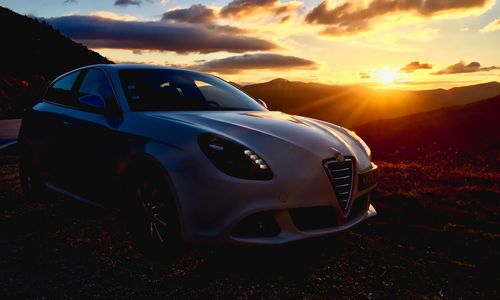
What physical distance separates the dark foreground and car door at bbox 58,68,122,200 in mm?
435

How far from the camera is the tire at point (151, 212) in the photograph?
11.8 ft

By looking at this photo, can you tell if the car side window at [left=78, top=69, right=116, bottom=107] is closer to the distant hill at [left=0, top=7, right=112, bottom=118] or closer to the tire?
the tire

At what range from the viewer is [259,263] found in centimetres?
369

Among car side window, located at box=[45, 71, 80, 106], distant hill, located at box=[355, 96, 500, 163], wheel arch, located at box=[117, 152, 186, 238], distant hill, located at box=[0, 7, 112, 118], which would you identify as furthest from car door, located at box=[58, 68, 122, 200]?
distant hill, located at box=[355, 96, 500, 163]

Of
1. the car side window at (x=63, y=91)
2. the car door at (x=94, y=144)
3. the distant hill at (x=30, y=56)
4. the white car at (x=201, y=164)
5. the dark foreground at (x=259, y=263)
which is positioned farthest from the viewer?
the distant hill at (x=30, y=56)

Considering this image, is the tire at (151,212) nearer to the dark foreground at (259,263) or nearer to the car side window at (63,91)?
the dark foreground at (259,263)

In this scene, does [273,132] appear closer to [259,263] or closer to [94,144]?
[259,263]

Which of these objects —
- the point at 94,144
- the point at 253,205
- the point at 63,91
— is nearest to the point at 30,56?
the point at 63,91

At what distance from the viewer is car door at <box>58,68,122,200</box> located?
4191 millimetres

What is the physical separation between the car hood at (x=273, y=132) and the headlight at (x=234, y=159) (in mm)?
73

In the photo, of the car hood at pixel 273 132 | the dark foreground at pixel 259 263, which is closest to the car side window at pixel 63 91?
the dark foreground at pixel 259 263

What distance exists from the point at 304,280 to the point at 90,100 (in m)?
2.30

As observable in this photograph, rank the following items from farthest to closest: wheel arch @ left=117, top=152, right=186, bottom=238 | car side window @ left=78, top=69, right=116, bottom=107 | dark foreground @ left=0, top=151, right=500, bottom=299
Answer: car side window @ left=78, top=69, right=116, bottom=107 → wheel arch @ left=117, top=152, right=186, bottom=238 → dark foreground @ left=0, top=151, right=500, bottom=299

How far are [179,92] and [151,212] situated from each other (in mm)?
1487
